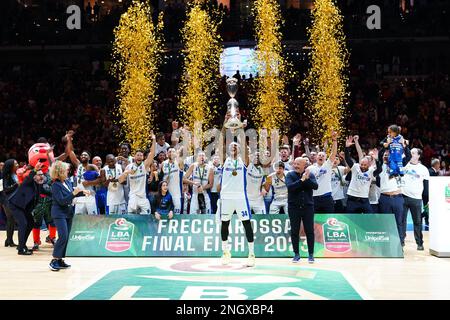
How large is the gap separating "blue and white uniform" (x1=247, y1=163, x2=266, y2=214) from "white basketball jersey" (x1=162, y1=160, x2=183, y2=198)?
155 centimetres

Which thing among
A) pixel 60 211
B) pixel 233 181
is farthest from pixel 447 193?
pixel 60 211

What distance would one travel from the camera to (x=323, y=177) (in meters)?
12.9

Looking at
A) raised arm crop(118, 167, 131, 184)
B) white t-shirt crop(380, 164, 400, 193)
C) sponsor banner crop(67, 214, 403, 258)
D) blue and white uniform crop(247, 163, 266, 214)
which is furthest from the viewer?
blue and white uniform crop(247, 163, 266, 214)

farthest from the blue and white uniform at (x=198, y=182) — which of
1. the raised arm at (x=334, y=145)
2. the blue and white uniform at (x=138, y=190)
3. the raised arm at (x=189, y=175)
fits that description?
the raised arm at (x=334, y=145)

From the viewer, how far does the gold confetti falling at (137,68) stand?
25125mm

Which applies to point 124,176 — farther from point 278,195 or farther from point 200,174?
point 278,195

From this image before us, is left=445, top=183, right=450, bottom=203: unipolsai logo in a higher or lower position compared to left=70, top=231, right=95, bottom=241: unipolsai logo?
higher

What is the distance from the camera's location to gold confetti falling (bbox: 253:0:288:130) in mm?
25400

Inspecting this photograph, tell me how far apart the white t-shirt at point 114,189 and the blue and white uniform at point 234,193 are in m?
3.28

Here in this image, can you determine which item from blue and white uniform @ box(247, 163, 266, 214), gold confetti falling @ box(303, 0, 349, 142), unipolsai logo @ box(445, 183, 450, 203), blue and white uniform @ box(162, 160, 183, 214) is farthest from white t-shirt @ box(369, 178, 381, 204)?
gold confetti falling @ box(303, 0, 349, 142)

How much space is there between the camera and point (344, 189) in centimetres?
1462

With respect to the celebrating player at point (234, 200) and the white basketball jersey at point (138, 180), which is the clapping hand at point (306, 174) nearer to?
the celebrating player at point (234, 200)

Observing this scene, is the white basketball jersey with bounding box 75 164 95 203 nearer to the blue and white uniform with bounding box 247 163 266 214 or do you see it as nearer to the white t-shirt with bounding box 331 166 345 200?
the blue and white uniform with bounding box 247 163 266 214

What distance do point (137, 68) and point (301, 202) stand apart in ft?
54.3
